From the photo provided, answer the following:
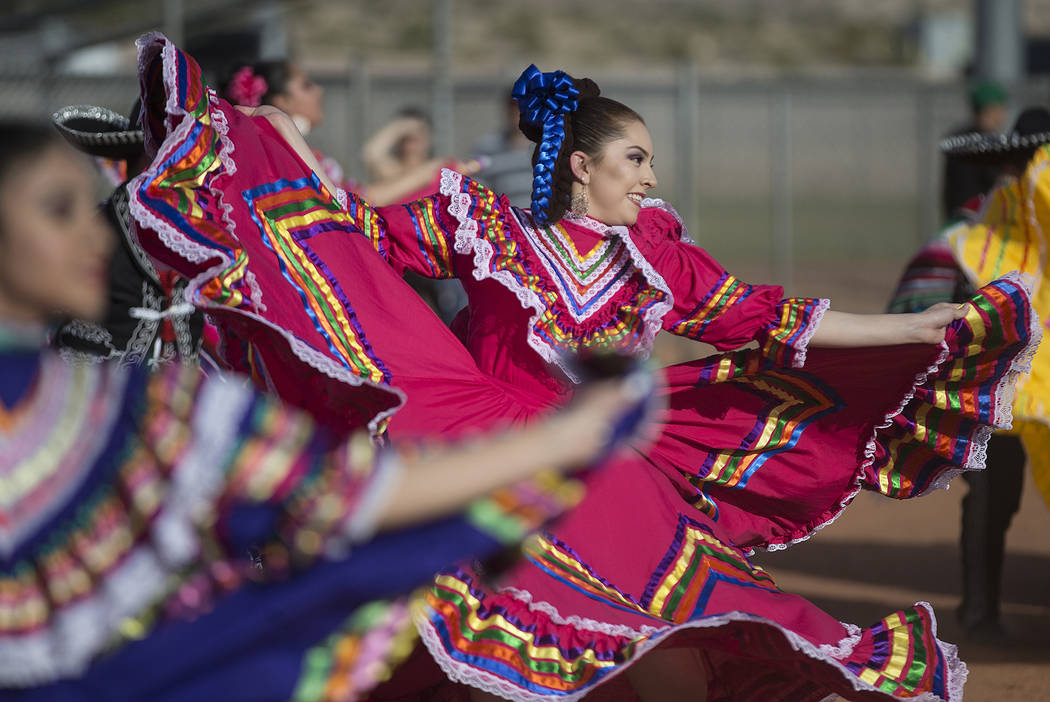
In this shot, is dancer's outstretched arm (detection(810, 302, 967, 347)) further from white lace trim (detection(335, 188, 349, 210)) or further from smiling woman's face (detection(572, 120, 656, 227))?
white lace trim (detection(335, 188, 349, 210))

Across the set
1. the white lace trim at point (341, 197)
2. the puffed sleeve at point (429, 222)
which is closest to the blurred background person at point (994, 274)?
the puffed sleeve at point (429, 222)

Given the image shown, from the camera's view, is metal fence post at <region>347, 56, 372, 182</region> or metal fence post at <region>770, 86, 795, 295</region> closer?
metal fence post at <region>347, 56, 372, 182</region>

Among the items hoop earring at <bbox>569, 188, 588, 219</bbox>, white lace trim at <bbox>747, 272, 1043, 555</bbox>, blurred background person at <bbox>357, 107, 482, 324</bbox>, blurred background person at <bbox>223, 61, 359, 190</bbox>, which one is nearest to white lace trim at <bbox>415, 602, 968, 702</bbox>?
white lace trim at <bbox>747, 272, 1043, 555</bbox>

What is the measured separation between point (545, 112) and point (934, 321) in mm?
1192

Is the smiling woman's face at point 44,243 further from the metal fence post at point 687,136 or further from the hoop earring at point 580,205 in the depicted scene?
the metal fence post at point 687,136

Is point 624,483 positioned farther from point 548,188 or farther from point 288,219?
point 288,219

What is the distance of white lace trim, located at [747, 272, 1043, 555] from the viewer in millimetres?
3904

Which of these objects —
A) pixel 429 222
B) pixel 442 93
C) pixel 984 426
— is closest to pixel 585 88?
pixel 429 222

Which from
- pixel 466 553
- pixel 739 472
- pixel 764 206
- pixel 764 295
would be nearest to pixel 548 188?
pixel 764 295

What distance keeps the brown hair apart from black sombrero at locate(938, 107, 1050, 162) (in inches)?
67.9

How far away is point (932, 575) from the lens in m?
6.23

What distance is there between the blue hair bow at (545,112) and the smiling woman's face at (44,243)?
1.89 meters

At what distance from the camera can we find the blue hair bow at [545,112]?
12.6 ft

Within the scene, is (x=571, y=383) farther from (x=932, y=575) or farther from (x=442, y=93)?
(x=442, y=93)
